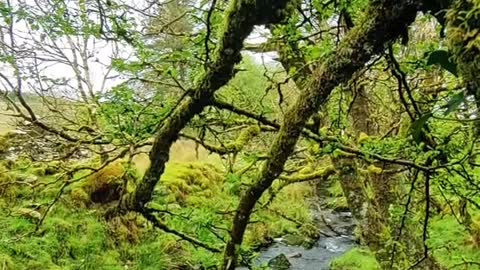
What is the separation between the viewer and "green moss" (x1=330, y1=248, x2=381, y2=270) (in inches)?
244

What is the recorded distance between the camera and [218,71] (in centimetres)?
132

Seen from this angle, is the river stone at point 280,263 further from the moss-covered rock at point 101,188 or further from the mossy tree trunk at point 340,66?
the mossy tree trunk at point 340,66

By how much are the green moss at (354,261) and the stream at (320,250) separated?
0.19 meters

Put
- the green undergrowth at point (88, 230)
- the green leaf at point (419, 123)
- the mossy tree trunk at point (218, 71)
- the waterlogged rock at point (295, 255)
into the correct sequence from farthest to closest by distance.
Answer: the waterlogged rock at point (295, 255)
the green undergrowth at point (88, 230)
the mossy tree trunk at point (218, 71)
the green leaf at point (419, 123)

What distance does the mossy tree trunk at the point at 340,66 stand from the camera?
0.99m

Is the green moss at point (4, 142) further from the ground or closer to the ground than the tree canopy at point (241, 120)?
closer to the ground

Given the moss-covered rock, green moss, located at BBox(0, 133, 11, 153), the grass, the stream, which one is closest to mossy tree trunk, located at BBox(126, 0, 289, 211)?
the grass

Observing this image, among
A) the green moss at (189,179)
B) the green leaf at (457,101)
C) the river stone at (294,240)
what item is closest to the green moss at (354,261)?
the river stone at (294,240)

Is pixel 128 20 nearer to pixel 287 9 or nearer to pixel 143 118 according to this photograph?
pixel 143 118

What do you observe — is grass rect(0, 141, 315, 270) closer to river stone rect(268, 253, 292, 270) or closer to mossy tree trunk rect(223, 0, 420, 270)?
river stone rect(268, 253, 292, 270)

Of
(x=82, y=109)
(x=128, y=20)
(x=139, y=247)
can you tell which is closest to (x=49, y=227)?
(x=139, y=247)

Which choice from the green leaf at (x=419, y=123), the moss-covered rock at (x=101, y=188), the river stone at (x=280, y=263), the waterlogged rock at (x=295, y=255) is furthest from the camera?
the waterlogged rock at (x=295, y=255)

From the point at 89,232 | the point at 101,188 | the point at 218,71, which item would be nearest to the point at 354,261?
the point at 89,232

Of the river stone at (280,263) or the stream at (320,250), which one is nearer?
the river stone at (280,263)
